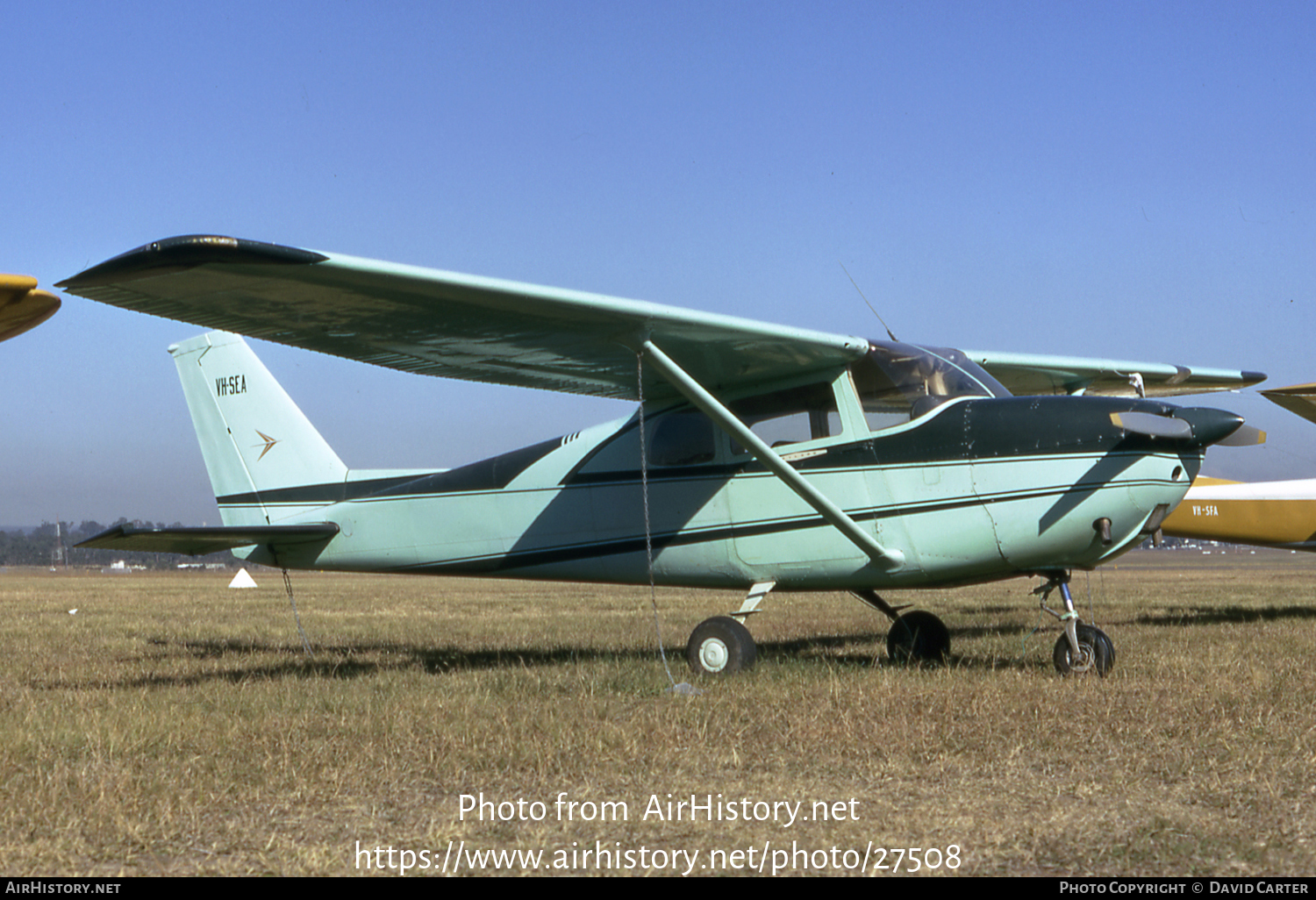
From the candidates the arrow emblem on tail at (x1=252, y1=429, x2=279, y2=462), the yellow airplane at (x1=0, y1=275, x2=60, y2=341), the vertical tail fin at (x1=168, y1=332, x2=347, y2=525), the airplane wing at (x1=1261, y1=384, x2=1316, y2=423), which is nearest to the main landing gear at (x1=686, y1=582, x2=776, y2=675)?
the yellow airplane at (x1=0, y1=275, x2=60, y2=341)

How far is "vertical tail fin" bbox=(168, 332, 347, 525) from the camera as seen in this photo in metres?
11.0

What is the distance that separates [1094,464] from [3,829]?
6222 millimetres

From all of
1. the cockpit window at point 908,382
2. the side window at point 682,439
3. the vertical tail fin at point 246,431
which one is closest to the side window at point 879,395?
the cockpit window at point 908,382

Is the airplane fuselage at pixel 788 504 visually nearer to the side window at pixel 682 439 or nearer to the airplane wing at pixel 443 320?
the side window at pixel 682 439

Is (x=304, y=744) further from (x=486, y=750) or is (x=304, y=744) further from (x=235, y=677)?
(x=235, y=677)

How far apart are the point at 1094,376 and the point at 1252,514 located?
320 inches

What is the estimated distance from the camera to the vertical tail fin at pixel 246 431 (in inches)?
433

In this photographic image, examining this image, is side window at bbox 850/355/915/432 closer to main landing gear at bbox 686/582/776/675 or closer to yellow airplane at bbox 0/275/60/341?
main landing gear at bbox 686/582/776/675

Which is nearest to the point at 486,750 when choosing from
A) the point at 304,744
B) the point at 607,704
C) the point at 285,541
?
the point at 304,744

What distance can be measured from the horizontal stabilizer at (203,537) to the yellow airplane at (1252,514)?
12.8m

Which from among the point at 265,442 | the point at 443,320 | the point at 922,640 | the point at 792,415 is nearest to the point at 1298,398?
the point at 922,640

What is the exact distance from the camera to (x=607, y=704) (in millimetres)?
6305

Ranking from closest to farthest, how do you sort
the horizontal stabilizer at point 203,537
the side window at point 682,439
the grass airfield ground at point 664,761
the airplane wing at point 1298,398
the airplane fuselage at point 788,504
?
the grass airfield ground at point 664,761 < the airplane fuselage at point 788,504 < the horizontal stabilizer at point 203,537 < the side window at point 682,439 < the airplane wing at point 1298,398

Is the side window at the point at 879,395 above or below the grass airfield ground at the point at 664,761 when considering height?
above
